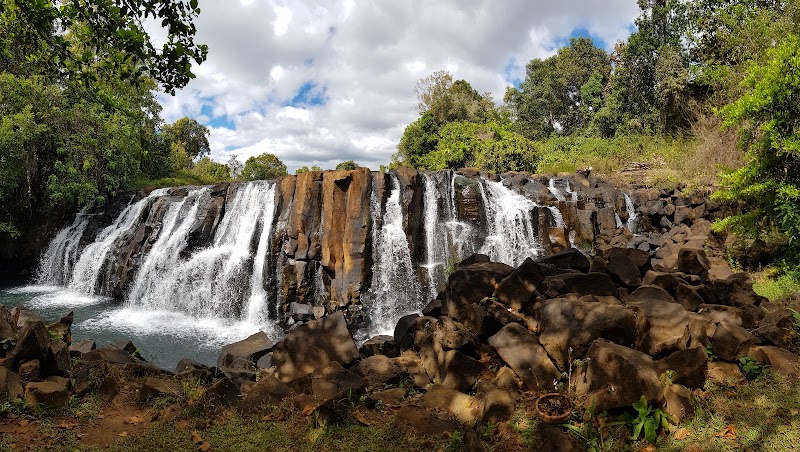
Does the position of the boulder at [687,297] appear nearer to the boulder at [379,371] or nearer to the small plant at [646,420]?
the small plant at [646,420]

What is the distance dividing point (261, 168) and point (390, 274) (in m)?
32.5

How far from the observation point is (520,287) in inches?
221

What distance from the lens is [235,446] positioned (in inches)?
Answer: 141

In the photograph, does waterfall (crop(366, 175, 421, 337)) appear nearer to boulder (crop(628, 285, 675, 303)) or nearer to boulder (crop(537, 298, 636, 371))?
boulder (crop(628, 285, 675, 303))

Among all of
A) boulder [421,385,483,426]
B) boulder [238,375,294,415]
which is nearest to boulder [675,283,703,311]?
boulder [421,385,483,426]

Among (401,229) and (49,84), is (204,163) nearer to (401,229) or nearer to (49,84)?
(49,84)

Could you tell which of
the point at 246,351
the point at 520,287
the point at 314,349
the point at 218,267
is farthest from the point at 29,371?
the point at 218,267

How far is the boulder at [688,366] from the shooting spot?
416 centimetres

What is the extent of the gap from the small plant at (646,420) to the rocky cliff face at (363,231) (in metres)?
9.71

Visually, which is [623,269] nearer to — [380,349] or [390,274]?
[380,349]

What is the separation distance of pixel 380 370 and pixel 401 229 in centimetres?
937

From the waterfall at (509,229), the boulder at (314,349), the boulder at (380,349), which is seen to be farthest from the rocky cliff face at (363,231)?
the boulder at (314,349)

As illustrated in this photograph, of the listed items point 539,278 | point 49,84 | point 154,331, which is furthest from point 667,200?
point 49,84

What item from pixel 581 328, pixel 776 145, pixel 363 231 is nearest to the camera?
pixel 581 328
